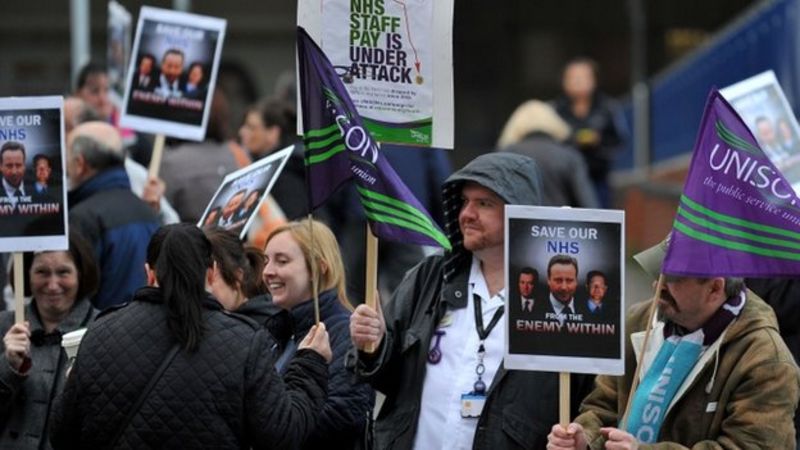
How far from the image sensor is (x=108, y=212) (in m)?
9.31

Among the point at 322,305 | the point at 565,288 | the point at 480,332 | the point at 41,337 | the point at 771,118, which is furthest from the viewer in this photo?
the point at 771,118

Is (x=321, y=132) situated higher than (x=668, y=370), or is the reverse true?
(x=321, y=132)

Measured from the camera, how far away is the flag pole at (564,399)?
641 centimetres

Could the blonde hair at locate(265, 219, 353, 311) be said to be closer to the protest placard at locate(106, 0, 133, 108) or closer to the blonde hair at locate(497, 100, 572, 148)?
the blonde hair at locate(497, 100, 572, 148)

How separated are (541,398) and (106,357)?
140 cm

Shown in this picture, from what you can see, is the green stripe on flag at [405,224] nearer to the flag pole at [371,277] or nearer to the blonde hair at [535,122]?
the flag pole at [371,277]

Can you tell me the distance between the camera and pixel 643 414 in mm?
6520

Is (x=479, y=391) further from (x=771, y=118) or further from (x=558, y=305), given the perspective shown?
(x=771, y=118)

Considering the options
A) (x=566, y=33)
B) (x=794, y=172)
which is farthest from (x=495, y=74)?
(x=794, y=172)

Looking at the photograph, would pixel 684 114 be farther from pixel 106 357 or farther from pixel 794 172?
pixel 106 357

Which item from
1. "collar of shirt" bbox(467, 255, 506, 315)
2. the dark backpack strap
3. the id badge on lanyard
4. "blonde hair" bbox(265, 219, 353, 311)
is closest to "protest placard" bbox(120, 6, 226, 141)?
"blonde hair" bbox(265, 219, 353, 311)

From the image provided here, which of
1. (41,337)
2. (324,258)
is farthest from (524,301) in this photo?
(41,337)

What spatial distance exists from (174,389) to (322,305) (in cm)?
120

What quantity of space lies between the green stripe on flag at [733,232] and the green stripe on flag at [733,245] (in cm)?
2
